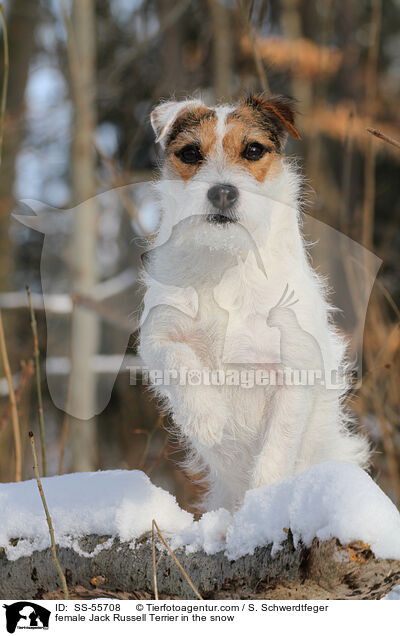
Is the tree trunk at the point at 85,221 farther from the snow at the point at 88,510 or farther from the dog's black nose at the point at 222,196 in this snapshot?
the dog's black nose at the point at 222,196

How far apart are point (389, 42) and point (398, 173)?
13.9 feet

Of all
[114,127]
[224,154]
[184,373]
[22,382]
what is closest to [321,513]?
[184,373]

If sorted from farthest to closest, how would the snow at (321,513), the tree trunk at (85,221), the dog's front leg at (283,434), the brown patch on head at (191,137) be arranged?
1. the tree trunk at (85,221)
2. the brown patch on head at (191,137)
3. the dog's front leg at (283,434)
4. the snow at (321,513)

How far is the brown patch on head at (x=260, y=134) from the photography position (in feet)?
5.99

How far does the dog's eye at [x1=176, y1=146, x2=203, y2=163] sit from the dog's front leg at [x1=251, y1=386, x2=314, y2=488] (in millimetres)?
734

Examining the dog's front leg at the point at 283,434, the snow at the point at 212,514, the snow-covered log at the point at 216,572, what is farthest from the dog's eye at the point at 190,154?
the snow-covered log at the point at 216,572

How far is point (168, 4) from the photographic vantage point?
26.8ft

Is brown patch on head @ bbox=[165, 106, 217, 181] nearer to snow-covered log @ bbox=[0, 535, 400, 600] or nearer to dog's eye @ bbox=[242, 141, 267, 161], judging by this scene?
dog's eye @ bbox=[242, 141, 267, 161]

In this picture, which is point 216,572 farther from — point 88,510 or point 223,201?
point 223,201

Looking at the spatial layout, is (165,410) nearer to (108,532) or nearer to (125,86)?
(108,532)
